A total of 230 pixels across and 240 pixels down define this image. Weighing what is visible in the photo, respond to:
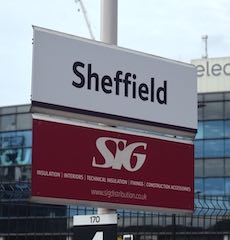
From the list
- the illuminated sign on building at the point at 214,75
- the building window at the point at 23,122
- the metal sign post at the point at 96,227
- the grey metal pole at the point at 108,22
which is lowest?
the metal sign post at the point at 96,227

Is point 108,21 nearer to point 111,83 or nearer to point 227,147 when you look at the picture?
point 111,83

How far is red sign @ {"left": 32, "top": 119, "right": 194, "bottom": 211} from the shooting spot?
745 centimetres

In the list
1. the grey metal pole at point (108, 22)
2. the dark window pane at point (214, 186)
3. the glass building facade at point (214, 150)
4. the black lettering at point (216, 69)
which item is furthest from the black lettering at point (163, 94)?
the black lettering at point (216, 69)

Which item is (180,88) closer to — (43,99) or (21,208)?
(43,99)

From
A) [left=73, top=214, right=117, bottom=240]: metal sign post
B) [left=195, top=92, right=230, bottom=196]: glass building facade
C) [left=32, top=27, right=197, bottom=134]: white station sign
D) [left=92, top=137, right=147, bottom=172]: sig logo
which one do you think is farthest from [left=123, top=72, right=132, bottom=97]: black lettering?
[left=195, top=92, right=230, bottom=196]: glass building facade

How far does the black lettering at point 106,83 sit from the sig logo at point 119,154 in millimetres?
464

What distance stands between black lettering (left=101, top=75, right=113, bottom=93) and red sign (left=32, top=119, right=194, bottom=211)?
1.26 feet

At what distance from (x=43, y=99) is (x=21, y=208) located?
56.3 meters

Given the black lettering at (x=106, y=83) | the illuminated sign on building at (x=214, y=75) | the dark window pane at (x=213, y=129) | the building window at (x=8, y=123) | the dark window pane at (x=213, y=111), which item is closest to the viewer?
the black lettering at (x=106, y=83)

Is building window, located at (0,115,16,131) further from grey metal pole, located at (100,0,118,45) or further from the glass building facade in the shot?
grey metal pole, located at (100,0,118,45)

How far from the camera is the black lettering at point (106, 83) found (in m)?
7.91

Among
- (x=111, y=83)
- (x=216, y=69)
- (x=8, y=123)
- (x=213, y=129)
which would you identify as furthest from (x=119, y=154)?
(x=216, y=69)

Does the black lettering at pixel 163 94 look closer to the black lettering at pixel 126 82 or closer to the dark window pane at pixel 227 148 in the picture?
the black lettering at pixel 126 82

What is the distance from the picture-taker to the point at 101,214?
7871 millimetres
